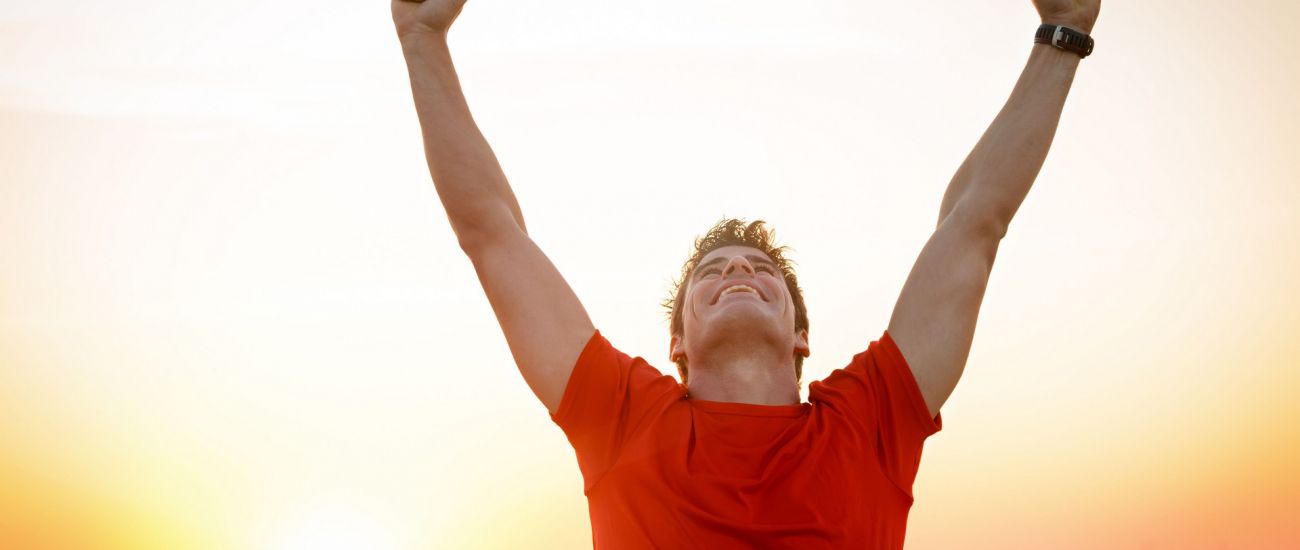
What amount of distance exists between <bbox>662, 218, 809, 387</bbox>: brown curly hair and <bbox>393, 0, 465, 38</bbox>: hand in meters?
1.58

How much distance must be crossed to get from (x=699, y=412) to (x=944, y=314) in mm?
923

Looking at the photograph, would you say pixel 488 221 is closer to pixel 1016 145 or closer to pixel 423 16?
→ pixel 423 16

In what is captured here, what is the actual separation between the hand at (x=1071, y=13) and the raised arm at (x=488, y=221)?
2.23m

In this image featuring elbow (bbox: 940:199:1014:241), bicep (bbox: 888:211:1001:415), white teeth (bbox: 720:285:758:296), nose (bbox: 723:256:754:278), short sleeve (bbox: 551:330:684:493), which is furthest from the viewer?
nose (bbox: 723:256:754:278)

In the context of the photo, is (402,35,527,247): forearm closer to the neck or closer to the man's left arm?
the neck

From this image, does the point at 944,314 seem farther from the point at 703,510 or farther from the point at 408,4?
the point at 408,4

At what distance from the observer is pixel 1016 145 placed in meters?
3.59

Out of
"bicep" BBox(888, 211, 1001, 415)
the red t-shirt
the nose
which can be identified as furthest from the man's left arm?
the nose

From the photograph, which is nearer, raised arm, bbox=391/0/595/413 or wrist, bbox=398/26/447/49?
raised arm, bbox=391/0/595/413

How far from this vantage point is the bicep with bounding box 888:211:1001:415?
3.36 m

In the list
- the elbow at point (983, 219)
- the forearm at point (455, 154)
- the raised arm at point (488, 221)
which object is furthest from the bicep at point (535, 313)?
the elbow at point (983, 219)

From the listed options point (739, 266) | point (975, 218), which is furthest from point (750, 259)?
point (975, 218)

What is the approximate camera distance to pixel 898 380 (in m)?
3.35

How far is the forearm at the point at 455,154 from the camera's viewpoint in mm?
3402
